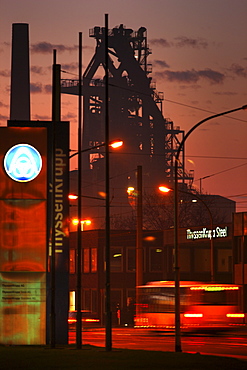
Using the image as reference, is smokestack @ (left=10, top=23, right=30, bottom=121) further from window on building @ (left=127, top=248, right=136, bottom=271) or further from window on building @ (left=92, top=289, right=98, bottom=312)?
window on building @ (left=92, top=289, right=98, bottom=312)

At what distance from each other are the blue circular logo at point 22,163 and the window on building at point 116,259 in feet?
165

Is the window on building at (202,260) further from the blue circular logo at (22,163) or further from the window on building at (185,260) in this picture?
the blue circular logo at (22,163)

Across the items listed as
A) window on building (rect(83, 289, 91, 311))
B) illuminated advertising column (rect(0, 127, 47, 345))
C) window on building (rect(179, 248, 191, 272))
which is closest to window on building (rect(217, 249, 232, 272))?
window on building (rect(179, 248, 191, 272))

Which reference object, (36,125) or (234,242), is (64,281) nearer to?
(36,125)

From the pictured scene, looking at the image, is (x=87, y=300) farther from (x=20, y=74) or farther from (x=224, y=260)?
(x=20, y=74)

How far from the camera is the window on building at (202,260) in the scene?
3329 inches

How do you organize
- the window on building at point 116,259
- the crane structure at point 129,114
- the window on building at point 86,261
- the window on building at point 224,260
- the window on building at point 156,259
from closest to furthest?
the window on building at point 224,260
the window on building at point 116,259
the window on building at point 156,259
the window on building at point 86,261
the crane structure at point 129,114

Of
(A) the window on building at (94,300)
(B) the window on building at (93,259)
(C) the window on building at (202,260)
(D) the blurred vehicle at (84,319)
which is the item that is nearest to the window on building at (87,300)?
(A) the window on building at (94,300)

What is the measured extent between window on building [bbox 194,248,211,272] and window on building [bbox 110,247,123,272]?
796cm

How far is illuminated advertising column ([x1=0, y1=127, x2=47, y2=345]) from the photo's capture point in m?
35.0

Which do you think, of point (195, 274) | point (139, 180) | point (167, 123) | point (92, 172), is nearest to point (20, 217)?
point (139, 180)

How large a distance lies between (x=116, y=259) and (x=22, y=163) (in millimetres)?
50907

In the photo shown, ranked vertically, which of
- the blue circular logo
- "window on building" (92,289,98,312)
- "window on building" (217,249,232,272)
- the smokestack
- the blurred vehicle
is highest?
the smokestack

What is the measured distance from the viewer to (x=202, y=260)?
8525 centimetres
